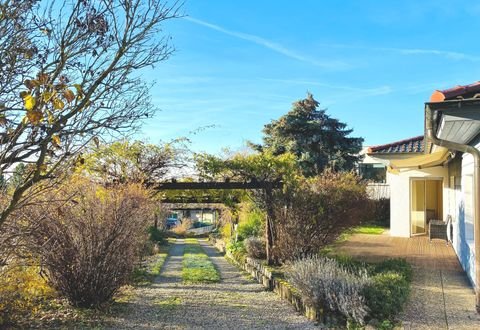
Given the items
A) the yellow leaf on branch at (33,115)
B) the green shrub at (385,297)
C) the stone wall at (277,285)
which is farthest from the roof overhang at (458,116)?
the yellow leaf on branch at (33,115)

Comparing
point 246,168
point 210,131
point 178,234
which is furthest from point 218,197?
point 178,234

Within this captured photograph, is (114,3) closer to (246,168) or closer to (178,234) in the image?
(246,168)

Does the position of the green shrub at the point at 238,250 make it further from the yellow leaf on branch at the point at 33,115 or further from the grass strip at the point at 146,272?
the yellow leaf on branch at the point at 33,115

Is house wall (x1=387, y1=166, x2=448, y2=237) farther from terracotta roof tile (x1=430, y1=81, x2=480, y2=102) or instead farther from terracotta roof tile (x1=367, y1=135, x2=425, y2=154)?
terracotta roof tile (x1=430, y1=81, x2=480, y2=102)

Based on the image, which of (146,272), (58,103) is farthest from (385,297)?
(146,272)

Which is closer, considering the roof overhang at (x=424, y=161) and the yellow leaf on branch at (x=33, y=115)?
the yellow leaf on branch at (x=33, y=115)

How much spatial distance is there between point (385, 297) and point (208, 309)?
11.5 ft

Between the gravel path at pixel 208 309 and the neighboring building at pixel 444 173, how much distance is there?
12.2 ft

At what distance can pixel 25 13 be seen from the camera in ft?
16.3

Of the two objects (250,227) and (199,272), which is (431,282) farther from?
(250,227)

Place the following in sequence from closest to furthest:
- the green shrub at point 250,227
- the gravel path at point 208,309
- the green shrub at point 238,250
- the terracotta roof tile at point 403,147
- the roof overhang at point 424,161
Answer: the gravel path at point 208,309
the roof overhang at point 424,161
the green shrub at point 238,250
the green shrub at point 250,227
the terracotta roof tile at point 403,147

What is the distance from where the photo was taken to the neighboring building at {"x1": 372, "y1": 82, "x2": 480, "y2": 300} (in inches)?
291

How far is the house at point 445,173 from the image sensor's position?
739 centimetres

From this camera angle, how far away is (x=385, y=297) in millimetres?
7762
